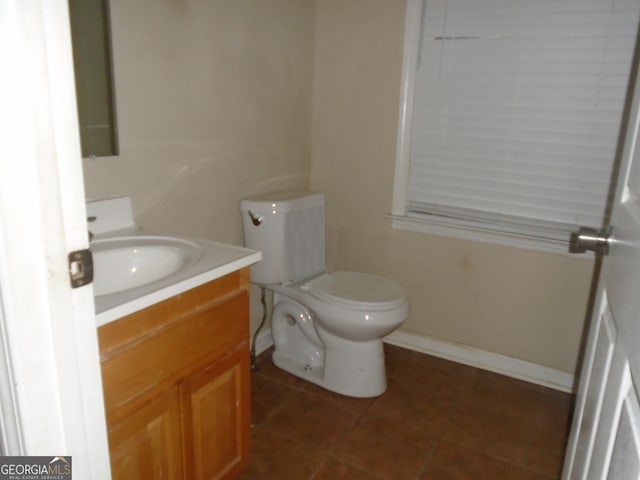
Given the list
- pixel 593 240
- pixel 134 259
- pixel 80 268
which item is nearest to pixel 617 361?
pixel 593 240

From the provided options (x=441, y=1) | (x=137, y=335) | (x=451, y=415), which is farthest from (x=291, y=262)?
(x=441, y=1)

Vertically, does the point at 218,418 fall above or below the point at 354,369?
above

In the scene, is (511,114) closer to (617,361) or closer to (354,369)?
(354,369)

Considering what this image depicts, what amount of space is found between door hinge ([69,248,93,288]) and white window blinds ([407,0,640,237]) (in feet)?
6.38

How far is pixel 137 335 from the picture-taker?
1.12 metres

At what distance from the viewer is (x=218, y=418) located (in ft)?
4.70

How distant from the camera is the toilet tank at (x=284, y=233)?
2.07 m

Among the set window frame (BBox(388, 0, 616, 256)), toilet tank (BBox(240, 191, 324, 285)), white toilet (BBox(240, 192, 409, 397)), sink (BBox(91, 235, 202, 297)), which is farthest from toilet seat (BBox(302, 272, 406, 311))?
sink (BBox(91, 235, 202, 297))

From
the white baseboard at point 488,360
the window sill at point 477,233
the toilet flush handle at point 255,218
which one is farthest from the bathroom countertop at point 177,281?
the white baseboard at point 488,360

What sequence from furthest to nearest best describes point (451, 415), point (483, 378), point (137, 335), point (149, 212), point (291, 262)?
point (483, 378)
point (291, 262)
point (451, 415)
point (149, 212)
point (137, 335)

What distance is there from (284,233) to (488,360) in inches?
46.8

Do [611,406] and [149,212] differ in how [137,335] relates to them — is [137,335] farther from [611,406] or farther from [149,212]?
[611,406]

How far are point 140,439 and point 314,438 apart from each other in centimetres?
87

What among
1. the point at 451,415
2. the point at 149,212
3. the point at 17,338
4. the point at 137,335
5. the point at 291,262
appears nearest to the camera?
the point at 17,338
